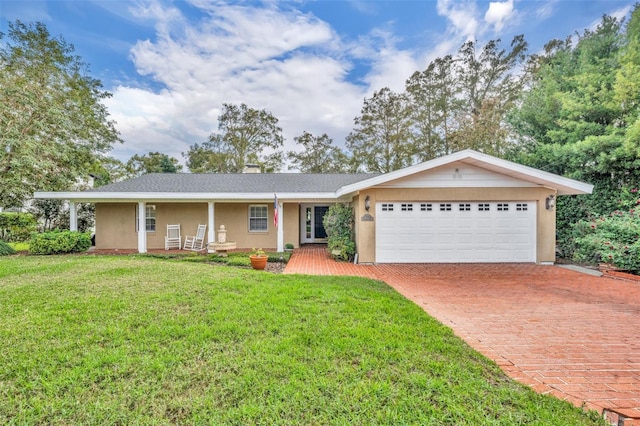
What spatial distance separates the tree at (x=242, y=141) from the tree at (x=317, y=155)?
1989 mm

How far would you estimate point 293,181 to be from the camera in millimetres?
13156

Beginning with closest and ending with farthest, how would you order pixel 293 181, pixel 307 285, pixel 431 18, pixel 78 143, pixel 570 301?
pixel 570 301
pixel 307 285
pixel 431 18
pixel 293 181
pixel 78 143

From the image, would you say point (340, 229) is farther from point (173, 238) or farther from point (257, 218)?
point (173, 238)

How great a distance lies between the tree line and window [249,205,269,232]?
956 cm

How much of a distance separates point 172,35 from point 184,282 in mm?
10912

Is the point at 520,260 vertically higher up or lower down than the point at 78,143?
lower down

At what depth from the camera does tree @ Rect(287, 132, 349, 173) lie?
24.6 meters

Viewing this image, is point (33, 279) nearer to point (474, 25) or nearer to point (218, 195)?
point (218, 195)

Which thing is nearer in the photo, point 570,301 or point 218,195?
point 570,301

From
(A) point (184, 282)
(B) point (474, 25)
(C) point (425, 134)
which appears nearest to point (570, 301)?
(A) point (184, 282)

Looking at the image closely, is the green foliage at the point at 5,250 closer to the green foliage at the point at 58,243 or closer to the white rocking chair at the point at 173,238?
the green foliage at the point at 58,243

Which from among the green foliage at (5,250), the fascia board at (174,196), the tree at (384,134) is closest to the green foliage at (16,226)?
the green foliage at (5,250)

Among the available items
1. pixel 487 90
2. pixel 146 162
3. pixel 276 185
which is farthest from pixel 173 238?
pixel 487 90

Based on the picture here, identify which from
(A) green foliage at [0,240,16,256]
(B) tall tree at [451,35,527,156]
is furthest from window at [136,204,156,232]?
(B) tall tree at [451,35,527,156]
